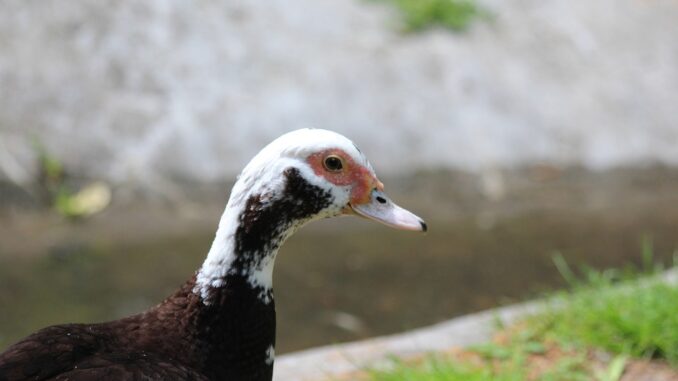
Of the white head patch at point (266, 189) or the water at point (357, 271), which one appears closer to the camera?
the white head patch at point (266, 189)

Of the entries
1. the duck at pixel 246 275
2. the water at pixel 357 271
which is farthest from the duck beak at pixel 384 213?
the water at pixel 357 271

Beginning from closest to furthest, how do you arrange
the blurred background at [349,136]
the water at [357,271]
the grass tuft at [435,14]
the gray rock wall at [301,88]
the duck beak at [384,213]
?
the duck beak at [384,213]
the water at [357,271]
the blurred background at [349,136]
the gray rock wall at [301,88]
the grass tuft at [435,14]

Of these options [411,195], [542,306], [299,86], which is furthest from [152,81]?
[542,306]

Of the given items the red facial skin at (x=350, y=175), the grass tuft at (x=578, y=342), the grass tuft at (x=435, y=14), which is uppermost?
the grass tuft at (x=435, y=14)

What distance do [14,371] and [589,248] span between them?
13.4 feet

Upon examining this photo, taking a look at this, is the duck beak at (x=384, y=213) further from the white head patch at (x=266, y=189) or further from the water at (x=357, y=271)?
the water at (x=357, y=271)

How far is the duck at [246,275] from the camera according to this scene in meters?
2.08

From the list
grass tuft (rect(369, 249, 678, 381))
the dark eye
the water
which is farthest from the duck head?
the water

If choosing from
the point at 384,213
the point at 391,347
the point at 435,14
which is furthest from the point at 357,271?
the point at 384,213

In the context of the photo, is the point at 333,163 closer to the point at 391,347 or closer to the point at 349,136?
the point at 391,347

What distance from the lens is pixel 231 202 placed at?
83.7 inches

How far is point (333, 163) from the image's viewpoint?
2.12 meters

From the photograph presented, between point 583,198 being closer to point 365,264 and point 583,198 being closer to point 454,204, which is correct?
point 454,204

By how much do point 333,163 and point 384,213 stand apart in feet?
0.65
